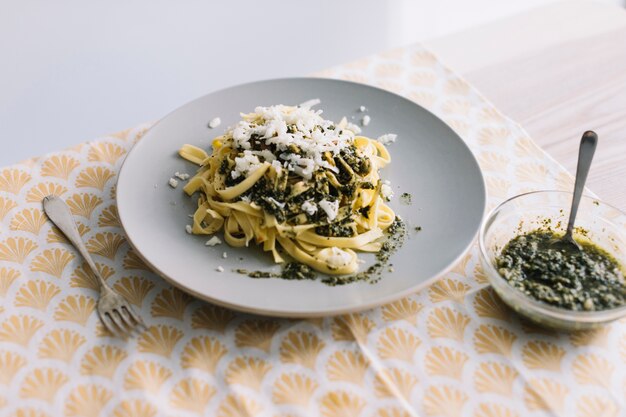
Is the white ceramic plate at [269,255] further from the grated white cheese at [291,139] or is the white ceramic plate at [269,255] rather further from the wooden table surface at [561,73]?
the wooden table surface at [561,73]

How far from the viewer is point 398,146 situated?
8.54 feet

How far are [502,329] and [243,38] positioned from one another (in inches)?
177

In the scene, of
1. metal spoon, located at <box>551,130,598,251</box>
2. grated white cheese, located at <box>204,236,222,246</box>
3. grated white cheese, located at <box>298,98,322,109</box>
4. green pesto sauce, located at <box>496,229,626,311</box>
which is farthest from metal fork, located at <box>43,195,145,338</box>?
metal spoon, located at <box>551,130,598,251</box>

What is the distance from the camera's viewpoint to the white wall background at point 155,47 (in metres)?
5.09

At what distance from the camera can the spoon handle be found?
2.08m

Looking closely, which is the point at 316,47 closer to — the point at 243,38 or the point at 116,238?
the point at 243,38

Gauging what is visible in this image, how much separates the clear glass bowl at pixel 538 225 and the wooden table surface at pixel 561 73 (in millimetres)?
297

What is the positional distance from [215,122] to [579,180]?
144 centimetres

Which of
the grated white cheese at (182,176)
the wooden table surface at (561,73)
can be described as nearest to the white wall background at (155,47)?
the wooden table surface at (561,73)

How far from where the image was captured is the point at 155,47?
569 cm

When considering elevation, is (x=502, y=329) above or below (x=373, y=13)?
above

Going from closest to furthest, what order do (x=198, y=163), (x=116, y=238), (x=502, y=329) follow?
(x=502, y=329), (x=116, y=238), (x=198, y=163)

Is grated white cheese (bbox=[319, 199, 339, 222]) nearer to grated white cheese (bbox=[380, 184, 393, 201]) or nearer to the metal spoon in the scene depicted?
grated white cheese (bbox=[380, 184, 393, 201])

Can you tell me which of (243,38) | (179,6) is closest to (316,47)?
(243,38)
